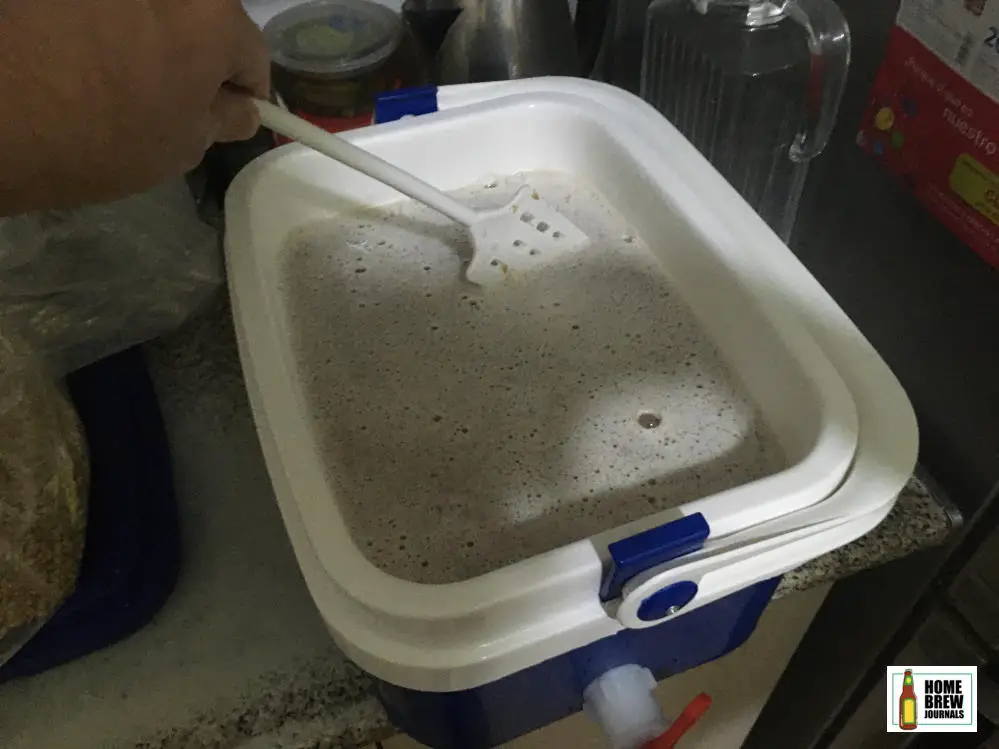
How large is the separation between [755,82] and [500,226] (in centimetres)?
19

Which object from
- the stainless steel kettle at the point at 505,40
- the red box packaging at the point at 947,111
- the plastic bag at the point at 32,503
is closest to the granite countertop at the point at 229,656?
the plastic bag at the point at 32,503

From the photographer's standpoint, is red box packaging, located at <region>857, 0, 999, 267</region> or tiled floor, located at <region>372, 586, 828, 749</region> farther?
tiled floor, located at <region>372, 586, 828, 749</region>

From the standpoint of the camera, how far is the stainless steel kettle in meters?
0.63

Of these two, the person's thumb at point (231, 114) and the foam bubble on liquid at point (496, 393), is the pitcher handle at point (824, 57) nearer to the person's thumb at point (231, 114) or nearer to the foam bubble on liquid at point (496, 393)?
the foam bubble on liquid at point (496, 393)

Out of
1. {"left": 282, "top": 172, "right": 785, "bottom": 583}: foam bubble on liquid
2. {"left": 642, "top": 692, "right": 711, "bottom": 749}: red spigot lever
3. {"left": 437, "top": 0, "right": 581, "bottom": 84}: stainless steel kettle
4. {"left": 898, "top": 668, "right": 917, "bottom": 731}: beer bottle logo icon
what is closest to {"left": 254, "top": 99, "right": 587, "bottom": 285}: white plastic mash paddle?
{"left": 282, "top": 172, "right": 785, "bottom": 583}: foam bubble on liquid

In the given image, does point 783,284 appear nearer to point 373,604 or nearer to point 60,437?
point 373,604

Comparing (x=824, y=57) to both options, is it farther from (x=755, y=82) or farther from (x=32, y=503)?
(x=32, y=503)

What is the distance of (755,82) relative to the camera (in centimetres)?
58

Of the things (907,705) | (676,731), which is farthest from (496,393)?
(907,705)

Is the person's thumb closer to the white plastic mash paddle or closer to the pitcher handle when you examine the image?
the white plastic mash paddle

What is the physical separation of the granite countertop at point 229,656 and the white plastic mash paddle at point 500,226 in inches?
6.8

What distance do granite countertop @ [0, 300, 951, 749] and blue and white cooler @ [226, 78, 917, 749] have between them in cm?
6

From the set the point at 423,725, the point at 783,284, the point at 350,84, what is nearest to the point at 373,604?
the point at 423,725

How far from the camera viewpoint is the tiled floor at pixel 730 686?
549 millimetres
